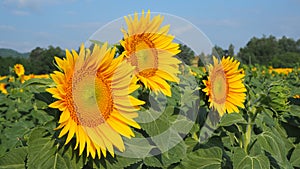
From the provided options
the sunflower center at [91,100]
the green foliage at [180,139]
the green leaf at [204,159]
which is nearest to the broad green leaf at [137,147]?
the green foliage at [180,139]

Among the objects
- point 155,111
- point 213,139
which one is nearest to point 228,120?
point 213,139

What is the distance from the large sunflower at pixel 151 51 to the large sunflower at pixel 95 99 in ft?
0.27

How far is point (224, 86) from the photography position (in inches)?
79.7

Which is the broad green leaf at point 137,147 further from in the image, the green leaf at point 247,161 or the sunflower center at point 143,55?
the green leaf at point 247,161

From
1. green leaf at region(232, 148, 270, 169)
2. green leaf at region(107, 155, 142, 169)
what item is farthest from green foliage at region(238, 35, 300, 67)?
green leaf at region(107, 155, 142, 169)

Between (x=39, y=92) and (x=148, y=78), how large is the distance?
0.40 m

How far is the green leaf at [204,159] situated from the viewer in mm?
1765

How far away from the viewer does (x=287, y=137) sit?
2658mm

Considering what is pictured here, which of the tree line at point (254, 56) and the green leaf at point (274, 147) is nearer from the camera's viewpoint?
the green leaf at point (274, 147)

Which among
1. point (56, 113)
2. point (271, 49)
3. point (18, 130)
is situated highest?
point (271, 49)

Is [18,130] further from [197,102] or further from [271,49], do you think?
[271,49]

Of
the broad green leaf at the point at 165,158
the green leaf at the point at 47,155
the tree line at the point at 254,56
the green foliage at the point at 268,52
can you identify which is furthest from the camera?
the green foliage at the point at 268,52

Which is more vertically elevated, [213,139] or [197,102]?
[197,102]

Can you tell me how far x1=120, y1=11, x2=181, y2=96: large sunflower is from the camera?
1.42 meters
